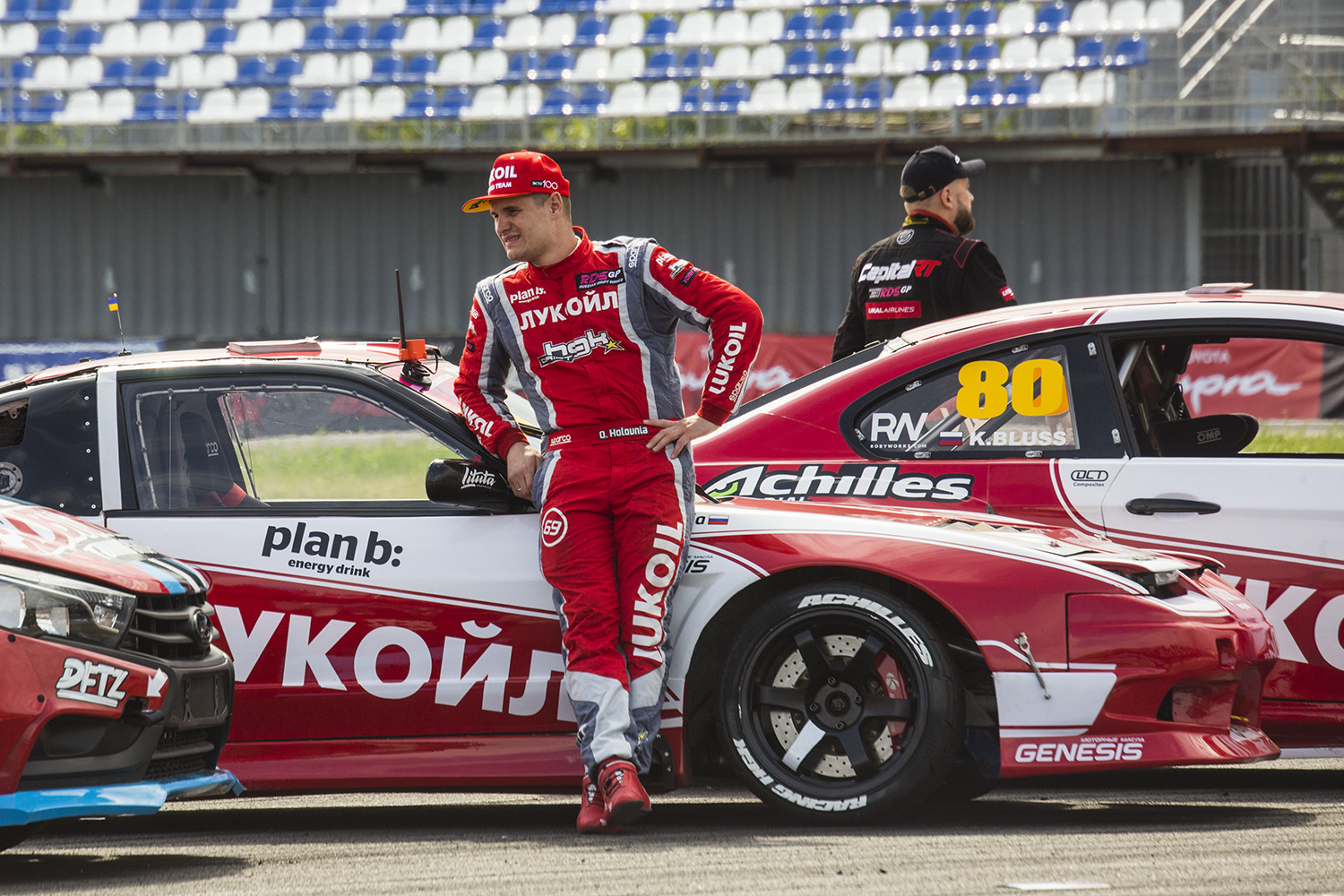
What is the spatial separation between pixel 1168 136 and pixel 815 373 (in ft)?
56.1

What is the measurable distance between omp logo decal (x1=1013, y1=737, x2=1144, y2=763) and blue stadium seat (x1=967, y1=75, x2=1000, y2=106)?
18213mm

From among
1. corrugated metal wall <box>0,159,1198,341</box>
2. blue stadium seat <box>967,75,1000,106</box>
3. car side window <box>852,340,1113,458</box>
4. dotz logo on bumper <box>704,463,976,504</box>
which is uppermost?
blue stadium seat <box>967,75,1000,106</box>

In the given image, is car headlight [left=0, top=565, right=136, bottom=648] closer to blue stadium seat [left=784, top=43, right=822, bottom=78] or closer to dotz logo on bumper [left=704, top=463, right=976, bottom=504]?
dotz logo on bumper [left=704, top=463, right=976, bottom=504]

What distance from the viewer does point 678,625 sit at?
13.5ft

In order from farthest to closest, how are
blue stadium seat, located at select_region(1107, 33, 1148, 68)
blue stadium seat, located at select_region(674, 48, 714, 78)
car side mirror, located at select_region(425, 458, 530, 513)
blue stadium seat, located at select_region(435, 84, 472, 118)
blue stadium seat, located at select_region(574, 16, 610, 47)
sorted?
blue stadium seat, located at select_region(574, 16, 610, 47)
blue stadium seat, located at select_region(435, 84, 472, 118)
blue stadium seat, located at select_region(674, 48, 714, 78)
blue stadium seat, located at select_region(1107, 33, 1148, 68)
car side mirror, located at select_region(425, 458, 530, 513)

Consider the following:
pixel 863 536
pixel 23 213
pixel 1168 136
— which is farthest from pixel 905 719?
pixel 23 213

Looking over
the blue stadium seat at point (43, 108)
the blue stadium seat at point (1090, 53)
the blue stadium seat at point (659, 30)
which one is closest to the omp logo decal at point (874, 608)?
the blue stadium seat at point (1090, 53)

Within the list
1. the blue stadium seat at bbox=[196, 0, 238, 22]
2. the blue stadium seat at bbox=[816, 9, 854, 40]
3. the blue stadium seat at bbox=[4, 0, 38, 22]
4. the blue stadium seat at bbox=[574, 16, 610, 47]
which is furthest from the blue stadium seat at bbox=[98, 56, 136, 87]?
the blue stadium seat at bbox=[816, 9, 854, 40]

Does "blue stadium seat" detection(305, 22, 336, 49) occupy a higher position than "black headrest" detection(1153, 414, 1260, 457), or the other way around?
"blue stadium seat" detection(305, 22, 336, 49)

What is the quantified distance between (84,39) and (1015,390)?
2368cm

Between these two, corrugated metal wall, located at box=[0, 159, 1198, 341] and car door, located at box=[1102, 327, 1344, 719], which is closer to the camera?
car door, located at box=[1102, 327, 1344, 719]

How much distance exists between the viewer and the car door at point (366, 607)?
13.3 feet

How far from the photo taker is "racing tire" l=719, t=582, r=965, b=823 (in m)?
3.88

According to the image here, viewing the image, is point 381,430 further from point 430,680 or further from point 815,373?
point 815,373
